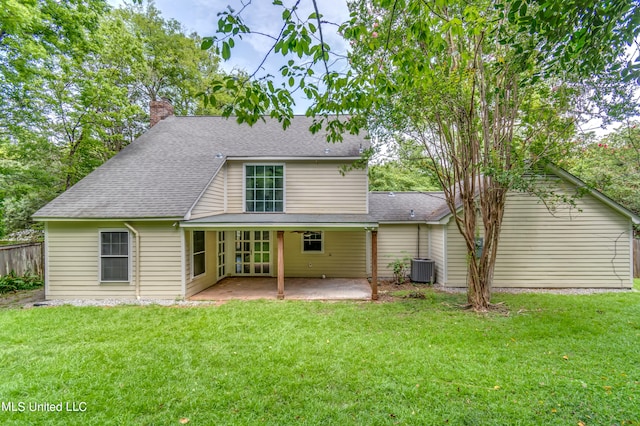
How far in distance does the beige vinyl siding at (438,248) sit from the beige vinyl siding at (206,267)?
7.63 m

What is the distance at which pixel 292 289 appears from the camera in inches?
348

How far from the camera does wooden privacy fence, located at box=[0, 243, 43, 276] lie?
→ 8.96 meters

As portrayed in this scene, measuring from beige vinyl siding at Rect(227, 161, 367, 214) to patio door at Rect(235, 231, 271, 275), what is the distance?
1240 millimetres

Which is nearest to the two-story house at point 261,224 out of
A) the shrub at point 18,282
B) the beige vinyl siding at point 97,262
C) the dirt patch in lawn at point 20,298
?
the beige vinyl siding at point 97,262

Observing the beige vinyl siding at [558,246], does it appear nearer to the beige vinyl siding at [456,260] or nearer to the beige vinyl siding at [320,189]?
the beige vinyl siding at [456,260]

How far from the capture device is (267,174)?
407 inches

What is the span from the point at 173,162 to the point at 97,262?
390 cm

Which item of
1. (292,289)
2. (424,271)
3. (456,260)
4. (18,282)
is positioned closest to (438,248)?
(456,260)

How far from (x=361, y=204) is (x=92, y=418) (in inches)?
335

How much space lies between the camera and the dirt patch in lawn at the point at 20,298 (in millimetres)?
7391

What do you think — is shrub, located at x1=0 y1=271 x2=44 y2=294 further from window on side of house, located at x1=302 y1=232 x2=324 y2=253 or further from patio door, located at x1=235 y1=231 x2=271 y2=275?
window on side of house, located at x1=302 y1=232 x2=324 y2=253

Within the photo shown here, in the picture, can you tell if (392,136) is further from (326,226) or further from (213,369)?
(213,369)

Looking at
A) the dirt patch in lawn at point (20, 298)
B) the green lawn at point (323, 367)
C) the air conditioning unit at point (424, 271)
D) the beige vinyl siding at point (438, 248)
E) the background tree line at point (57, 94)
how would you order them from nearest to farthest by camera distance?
the green lawn at point (323, 367), the dirt patch in lawn at point (20, 298), the background tree line at point (57, 94), the beige vinyl siding at point (438, 248), the air conditioning unit at point (424, 271)

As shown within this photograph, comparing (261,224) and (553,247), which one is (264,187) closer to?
(261,224)
